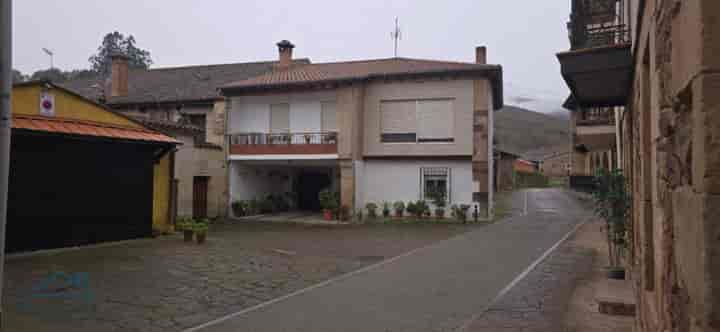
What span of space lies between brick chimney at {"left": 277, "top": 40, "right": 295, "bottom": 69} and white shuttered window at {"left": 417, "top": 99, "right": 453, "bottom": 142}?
8513mm

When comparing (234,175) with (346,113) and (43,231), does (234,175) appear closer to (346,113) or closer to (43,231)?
(346,113)

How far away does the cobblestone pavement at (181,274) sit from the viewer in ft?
20.9

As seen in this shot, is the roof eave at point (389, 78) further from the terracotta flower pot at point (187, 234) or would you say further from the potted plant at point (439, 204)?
the terracotta flower pot at point (187, 234)

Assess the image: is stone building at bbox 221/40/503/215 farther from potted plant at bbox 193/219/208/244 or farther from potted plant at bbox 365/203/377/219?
potted plant at bbox 193/219/208/244

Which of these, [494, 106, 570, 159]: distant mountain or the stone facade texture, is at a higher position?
[494, 106, 570, 159]: distant mountain

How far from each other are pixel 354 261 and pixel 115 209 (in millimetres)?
6884

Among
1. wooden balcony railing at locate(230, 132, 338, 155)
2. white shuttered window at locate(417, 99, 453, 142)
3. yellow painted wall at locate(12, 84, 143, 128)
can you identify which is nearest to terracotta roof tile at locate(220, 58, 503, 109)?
white shuttered window at locate(417, 99, 453, 142)

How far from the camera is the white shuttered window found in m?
20.6

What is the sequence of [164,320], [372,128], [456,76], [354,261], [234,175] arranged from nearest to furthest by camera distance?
1. [164,320]
2. [354,261]
3. [456,76]
4. [372,128]
5. [234,175]

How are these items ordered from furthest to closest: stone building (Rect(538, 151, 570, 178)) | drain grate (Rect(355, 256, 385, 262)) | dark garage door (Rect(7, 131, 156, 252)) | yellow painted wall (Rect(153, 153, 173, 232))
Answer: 1. stone building (Rect(538, 151, 570, 178))
2. yellow painted wall (Rect(153, 153, 173, 232))
3. drain grate (Rect(355, 256, 385, 262))
4. dark garage door (Rect(7, 131, 156, 252))

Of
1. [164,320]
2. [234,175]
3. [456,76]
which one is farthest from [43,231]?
[456,76]

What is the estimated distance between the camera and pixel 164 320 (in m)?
6.29

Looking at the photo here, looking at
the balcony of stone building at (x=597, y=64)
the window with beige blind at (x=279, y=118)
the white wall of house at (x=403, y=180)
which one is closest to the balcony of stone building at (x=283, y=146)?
the window with beige blind at (x=279, y=118)

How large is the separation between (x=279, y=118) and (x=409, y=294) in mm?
16577
